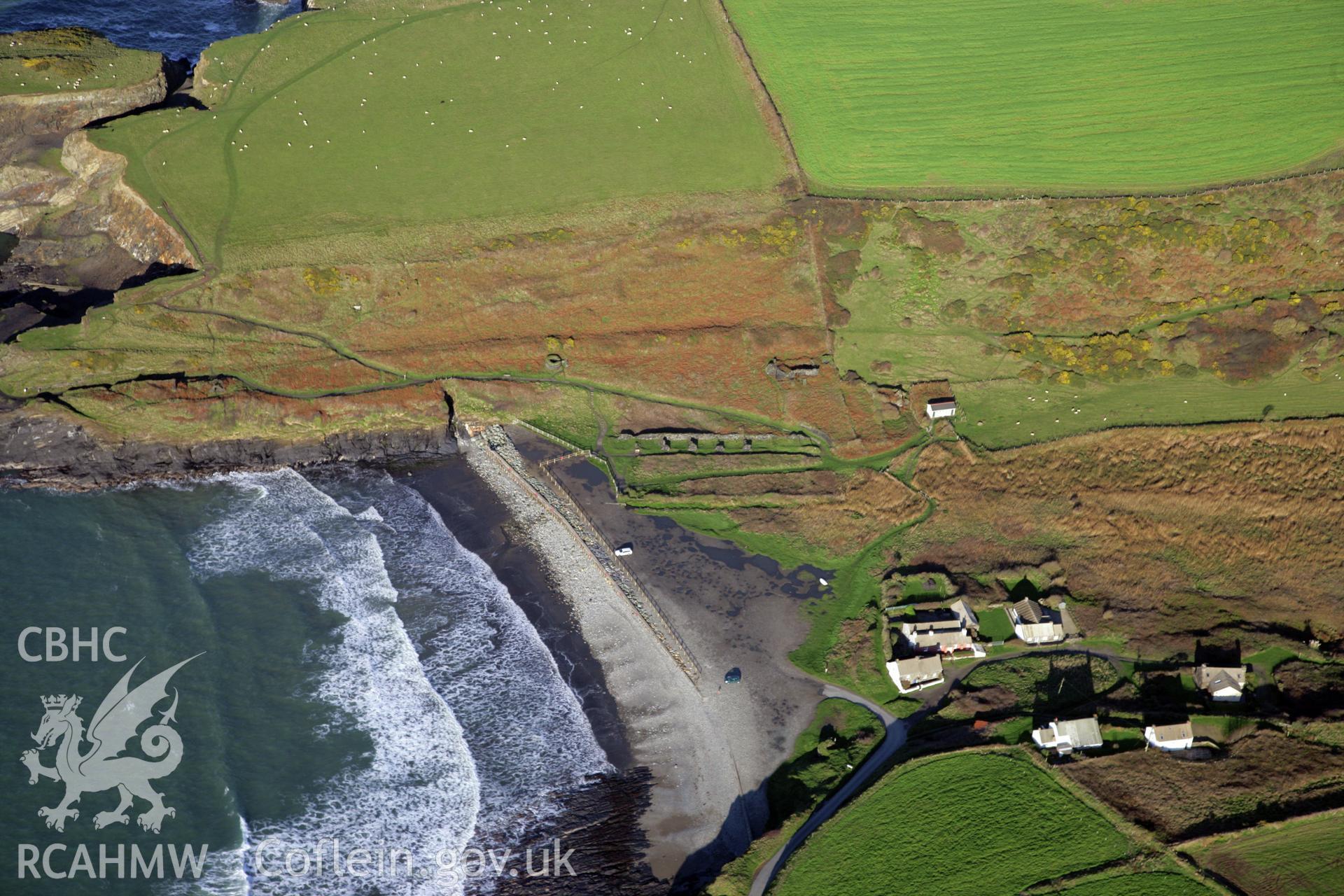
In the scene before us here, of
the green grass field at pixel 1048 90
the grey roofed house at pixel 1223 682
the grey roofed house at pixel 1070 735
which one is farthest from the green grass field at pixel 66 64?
the grey roofed house at pixel 1223 682

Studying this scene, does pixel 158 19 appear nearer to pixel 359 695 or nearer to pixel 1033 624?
pixel 359 695

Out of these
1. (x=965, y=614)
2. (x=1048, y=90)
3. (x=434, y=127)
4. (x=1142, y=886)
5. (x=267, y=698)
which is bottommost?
(x=1142, y=886)

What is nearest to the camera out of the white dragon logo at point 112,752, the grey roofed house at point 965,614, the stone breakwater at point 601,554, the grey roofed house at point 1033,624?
the white dragon logo at point 112,752

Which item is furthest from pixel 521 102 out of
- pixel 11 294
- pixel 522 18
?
pixel 11 294

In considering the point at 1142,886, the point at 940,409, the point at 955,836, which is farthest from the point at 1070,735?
the point at 940,409

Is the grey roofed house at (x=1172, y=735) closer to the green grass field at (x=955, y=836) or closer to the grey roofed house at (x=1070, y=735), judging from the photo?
the grey roofed house at (x=1070, y=735)

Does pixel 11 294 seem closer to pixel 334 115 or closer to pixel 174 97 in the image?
pixel 174 97

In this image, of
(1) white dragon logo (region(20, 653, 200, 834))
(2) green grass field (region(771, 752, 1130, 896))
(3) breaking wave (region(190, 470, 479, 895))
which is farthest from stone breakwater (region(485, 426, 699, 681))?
(1) white dragon logo (region(20, 653, 200, 834))
